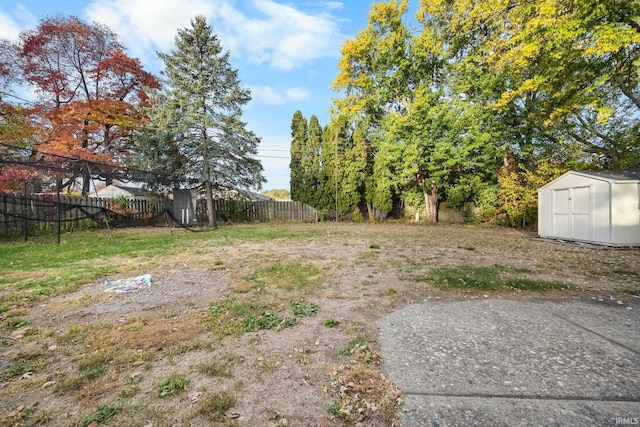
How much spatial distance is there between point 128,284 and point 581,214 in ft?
37.1

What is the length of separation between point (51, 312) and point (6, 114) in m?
15.2

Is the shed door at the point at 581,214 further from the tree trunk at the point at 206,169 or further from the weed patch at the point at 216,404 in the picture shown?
the tree trunk at the point at 206,169

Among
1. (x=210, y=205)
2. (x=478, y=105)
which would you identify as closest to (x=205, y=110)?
(x=210, y=205)

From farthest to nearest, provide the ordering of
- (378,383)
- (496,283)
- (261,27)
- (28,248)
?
(261,27)
(28,248)
(496,283)
(378,383)

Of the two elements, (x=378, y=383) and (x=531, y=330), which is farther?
(x=531, y=330)

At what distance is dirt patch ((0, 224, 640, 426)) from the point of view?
1.69 metres

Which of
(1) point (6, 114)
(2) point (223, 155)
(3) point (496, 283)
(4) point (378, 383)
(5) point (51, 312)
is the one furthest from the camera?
(2) point (223, 155)

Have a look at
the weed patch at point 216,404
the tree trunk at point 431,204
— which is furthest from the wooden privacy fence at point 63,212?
the tree trunk at point 431,204

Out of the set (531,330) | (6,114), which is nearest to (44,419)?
(531,330)

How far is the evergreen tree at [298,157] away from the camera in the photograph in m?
19.5

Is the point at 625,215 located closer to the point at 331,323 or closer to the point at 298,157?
the point at 331,323

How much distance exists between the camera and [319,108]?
19.3m

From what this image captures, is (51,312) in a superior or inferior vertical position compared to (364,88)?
inferior

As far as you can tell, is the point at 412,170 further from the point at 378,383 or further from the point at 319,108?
the point at 378,383
